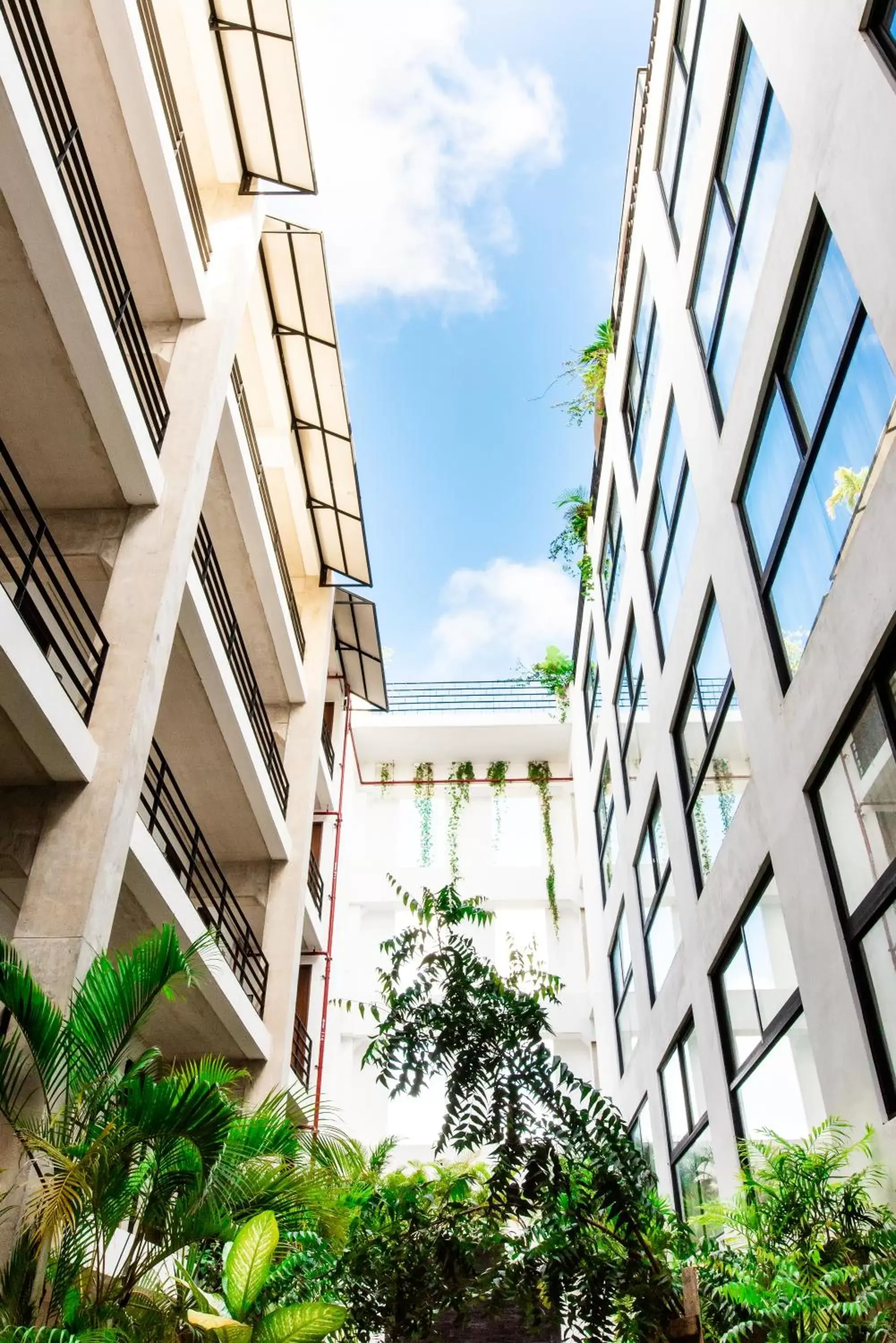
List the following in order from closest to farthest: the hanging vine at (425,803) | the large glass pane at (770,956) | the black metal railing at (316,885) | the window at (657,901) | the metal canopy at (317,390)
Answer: the large glass pane at (770,956) < the window at (657,901) < the metal canopy at (317,390) < the black metal railing at (316,885) < the hanging vine at (425,803)

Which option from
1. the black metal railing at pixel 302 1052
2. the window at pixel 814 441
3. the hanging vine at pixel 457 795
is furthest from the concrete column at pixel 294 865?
the window at pixel 814 441

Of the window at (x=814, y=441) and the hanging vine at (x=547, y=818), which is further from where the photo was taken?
the hanging vine at (x=547, y=818)

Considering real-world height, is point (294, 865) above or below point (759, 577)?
above

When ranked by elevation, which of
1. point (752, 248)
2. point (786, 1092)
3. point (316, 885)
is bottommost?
point (786, 1092)

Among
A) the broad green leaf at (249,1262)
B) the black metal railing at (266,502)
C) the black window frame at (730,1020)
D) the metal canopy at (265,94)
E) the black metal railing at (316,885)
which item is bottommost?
the broad green leaf at (249,1262)

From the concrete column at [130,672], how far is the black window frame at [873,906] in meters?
5.31

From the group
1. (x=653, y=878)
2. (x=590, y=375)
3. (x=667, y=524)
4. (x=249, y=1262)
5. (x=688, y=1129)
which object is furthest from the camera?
(x=590, y=375)

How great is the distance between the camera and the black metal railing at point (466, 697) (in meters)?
27.9

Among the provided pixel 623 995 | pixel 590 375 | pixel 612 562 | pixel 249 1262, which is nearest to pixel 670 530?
pixel 612 562

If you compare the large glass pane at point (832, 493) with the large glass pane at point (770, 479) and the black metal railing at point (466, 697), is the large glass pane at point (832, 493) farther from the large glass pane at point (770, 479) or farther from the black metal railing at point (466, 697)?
the black metal railing at point (466, 697)

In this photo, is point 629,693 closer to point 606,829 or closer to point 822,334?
point 606,829

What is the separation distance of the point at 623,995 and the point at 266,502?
9.98 m

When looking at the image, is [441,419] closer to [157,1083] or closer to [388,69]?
[388,69]

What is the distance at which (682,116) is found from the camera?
39.1ft
